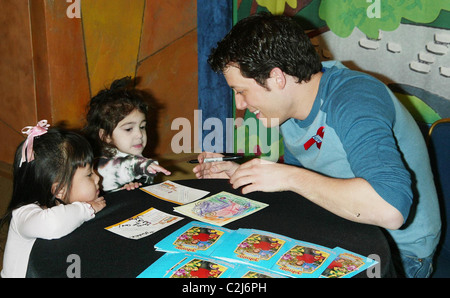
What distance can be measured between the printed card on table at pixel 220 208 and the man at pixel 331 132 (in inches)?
3.5

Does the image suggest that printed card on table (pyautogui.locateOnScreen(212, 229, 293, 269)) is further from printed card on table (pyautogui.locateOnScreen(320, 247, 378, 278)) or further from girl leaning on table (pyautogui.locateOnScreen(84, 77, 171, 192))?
girl leaning on table (pyautogui.locateOnScreen(84, 77, 171, 192))

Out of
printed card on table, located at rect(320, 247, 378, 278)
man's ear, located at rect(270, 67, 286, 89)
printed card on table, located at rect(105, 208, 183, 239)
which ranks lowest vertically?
printed card on table, located at rect(320, 247, 378, 278)

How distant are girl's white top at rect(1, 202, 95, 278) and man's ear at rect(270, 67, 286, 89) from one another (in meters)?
0.75

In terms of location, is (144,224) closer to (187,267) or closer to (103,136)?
(187,267)

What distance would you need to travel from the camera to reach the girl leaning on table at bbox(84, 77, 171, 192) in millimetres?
2312

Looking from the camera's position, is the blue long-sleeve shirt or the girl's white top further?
the girl's white top

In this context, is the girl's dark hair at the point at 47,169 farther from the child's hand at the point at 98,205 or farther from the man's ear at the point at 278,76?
the man's ear at the point at 278,76

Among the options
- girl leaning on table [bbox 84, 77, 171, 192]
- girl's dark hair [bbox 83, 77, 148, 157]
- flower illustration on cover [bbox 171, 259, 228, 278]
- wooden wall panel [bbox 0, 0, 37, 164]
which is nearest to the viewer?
flower illustration on cover [bbox 171, 259, 228, 278]

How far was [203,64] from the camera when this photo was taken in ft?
11.5

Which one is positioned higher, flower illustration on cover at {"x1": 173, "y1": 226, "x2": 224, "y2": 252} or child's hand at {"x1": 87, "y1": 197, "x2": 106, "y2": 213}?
child's hand at {"x1": 87, "y1": 197, "x2": 106, "y2": 213}

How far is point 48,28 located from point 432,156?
7.02 feet

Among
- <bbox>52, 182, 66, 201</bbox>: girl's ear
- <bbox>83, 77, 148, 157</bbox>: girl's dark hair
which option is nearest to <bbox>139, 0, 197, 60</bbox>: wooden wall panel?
<bbox>83, 77, 148, 157</bbox>: girl's dark hair
